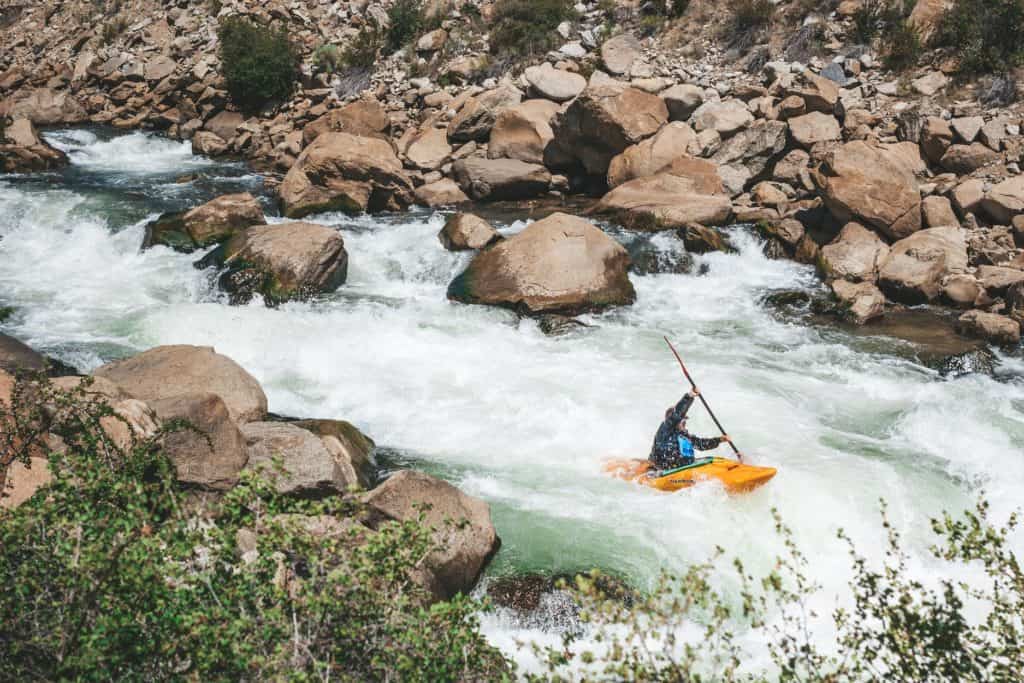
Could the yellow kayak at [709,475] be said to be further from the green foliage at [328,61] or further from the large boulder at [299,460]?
the green foliage at [328,61]

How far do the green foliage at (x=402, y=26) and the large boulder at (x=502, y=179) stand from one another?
7941 millimetres

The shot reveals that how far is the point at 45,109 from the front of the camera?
73.8ft

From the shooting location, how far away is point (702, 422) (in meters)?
9.09

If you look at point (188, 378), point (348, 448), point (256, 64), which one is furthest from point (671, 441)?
point (256, 64)

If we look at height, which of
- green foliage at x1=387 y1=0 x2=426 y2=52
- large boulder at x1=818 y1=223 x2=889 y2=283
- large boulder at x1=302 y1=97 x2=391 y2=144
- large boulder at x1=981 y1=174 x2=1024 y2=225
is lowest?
large boulder at x1=818 y1=223 x2=889 y2=283

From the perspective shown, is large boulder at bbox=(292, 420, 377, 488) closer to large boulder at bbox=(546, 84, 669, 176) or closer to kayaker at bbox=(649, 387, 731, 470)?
kayaker at bbox=(649, 387, 731, 470)

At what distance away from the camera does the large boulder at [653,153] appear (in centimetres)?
1508

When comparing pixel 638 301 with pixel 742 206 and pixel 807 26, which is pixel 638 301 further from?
pixel 807 26

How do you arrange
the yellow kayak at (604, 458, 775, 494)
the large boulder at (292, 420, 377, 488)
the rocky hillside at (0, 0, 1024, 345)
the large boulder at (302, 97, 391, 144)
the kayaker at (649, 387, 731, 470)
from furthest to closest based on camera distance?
the large boulder at (302, 97, 391, 144)
the rocky hillside at (0, 0, 1024, 345)
the kayaker at (649, 387, 731, 470)
the yellow kayak at (604, 458, 775, 494)
the large boulder at (292, 420, 377, 488)

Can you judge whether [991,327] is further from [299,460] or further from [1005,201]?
[299,460]

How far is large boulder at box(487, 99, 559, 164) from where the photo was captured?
54.5 ft

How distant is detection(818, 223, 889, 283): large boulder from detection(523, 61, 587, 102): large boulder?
288 inches

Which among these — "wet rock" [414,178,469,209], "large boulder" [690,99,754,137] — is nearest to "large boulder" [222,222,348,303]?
"wet rock" [414,178,469,209]

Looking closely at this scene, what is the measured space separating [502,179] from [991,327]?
8.81 metres
